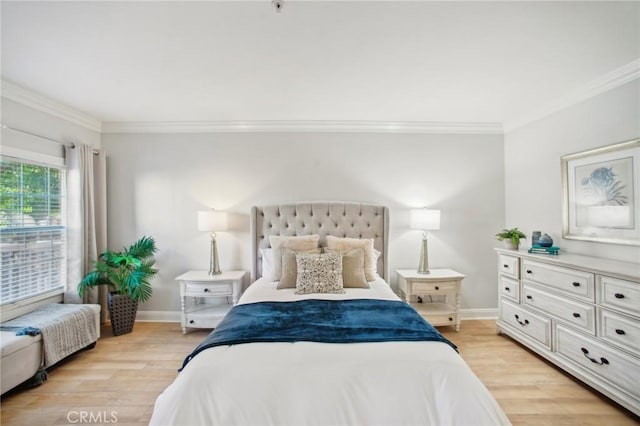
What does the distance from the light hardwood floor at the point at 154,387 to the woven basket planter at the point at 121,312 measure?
0.36 feet

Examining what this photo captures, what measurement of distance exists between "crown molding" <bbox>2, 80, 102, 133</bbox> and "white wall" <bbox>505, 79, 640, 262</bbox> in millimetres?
5438

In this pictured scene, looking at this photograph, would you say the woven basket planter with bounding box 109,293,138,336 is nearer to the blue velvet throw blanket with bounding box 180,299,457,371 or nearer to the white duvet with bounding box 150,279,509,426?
the blue velvet throw blanket with bounding box 180,299,457,371

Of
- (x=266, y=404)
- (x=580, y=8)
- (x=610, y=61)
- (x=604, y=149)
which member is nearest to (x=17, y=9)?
(x=266, y=404)

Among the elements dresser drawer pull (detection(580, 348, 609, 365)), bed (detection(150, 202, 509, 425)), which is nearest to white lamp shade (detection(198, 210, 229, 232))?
bed (detection(150, 202, 509, 425))

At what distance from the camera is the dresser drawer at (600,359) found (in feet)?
6.35

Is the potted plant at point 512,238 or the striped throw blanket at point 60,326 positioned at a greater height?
the potted plant at point 512,238

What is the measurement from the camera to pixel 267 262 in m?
3.26

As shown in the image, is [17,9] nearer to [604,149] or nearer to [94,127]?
[94,127]

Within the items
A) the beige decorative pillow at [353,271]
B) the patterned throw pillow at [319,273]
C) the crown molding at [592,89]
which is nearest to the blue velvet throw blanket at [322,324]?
the patterned throw pillow at [319,273]

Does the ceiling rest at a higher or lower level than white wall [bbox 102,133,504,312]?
higher

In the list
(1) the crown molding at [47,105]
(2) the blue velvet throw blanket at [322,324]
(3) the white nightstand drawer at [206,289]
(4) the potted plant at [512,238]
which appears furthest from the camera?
(3) the white nightstand drawer at [206,289]

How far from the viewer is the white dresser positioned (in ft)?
6.41

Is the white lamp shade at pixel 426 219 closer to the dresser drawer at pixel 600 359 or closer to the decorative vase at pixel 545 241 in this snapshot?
the decorative vase at pixel 545 241

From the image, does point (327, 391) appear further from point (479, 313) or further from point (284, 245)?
point (479, 313)
